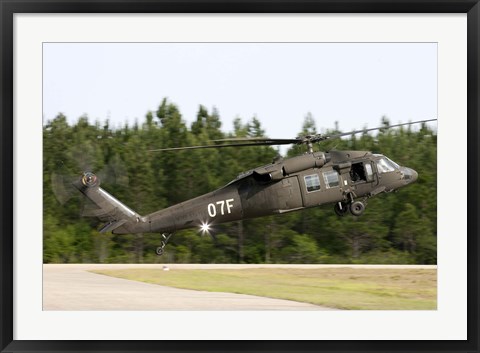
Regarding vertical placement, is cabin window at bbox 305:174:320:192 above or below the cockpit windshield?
below

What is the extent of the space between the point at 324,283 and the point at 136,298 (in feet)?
23.0

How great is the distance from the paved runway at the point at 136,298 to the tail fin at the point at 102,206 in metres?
2.08

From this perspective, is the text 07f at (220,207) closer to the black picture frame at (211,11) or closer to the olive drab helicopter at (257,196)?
the olive drab helicopter at (257,196)

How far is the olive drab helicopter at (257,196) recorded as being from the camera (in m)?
20.7

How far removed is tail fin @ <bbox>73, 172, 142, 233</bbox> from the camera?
20672 millimetres

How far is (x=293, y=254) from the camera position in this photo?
117ft

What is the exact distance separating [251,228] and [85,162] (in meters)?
16.2

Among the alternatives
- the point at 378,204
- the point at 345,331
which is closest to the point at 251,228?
the point at 378,204

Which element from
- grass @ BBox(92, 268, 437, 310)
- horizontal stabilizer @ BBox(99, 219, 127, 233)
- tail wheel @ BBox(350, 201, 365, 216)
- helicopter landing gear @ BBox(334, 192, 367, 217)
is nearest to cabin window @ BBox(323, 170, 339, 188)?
helicopter landing gear @ BBox(334, 192, 367, 217)

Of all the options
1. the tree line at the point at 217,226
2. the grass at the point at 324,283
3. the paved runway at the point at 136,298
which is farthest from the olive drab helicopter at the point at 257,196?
the tree line at the point at 217,226

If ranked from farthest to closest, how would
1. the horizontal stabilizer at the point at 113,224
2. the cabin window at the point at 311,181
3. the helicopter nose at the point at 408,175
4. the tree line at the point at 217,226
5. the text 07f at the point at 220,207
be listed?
1. the tree line at the point at 217,226
2. the helicopter nose at the point at 408,175
3. the cabin window at the point at 311,181
4. the text 07f at the point at 220,207
5. the horizontal stabilizer at the point at 113,224

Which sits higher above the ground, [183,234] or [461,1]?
[461,1]

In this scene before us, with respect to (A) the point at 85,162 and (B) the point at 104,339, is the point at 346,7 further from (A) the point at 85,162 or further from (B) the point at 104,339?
(A) the point at 85,162

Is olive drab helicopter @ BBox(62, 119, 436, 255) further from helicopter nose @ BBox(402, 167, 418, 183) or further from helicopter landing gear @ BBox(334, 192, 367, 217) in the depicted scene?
helicopter nose @ BBox(402, 167, 418, 183)
